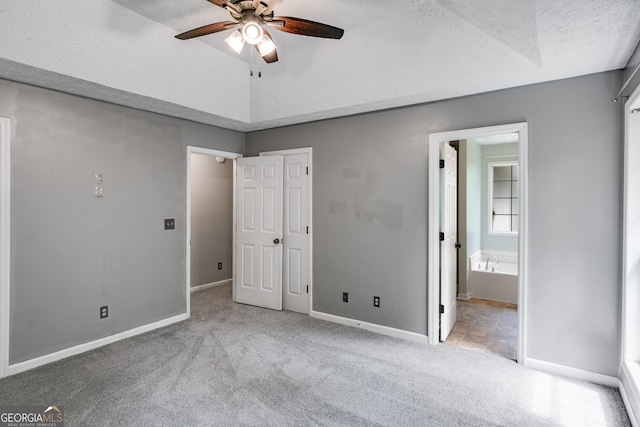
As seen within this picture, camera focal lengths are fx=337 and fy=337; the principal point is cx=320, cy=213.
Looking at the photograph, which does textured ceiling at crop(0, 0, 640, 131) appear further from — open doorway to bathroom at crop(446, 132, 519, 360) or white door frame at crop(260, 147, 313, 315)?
open doorway to bathroom at crop(446, 132, 519, 360)

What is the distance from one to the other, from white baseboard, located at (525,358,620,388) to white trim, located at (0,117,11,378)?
4331mm

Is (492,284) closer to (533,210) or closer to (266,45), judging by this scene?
(533,210)

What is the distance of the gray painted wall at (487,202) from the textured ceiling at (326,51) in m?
3.42

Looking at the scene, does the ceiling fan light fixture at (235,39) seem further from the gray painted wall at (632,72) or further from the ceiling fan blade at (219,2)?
the gray painted wall at (632,72)

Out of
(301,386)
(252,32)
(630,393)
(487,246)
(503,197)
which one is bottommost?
(301,386)

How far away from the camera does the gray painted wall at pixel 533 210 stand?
2.62 metres

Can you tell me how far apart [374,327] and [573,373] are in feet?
5.76

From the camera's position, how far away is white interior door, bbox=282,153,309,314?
14.0ft

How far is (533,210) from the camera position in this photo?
2869mm

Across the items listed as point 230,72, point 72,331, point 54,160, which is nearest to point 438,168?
point 230,72

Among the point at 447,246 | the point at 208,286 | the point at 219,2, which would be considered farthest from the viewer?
the point at 208,286

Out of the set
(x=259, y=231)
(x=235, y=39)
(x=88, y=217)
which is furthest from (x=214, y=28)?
(x=259, y=231)

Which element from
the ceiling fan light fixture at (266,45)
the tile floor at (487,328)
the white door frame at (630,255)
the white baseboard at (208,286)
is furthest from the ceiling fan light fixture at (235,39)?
the white baseboard at (208,286)

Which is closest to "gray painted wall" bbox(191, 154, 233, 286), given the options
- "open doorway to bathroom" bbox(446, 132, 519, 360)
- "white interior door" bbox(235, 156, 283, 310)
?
"white interior door" bbox(235, 156, 283, 310)
